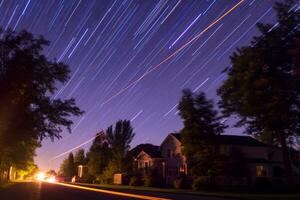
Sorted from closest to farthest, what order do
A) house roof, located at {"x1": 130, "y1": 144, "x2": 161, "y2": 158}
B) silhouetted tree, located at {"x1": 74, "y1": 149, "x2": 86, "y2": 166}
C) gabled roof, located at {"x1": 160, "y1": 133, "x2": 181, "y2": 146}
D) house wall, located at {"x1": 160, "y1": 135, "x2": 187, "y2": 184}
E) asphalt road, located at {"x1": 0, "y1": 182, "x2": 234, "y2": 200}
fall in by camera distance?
asphalt road, located at {"x1": 0, "y1": 182, "x2": 234, "y2": 200} < house wall, located at {"x1": 160, "y1": 135, "x2": 187, "y2": 184} < gabled roof, located at {"x1": 160, "y1": 133, "x2": 181, "y2": 146} < house roof, located at {"x1": 130, "y1": 144, "x2": 161, "y2": 158} < silhouetted tree, located at {"x1": 74, "y1": 149, "x2": 86, "y2": 166}

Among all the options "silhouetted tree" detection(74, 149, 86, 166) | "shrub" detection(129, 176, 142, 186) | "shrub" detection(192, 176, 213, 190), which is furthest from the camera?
"silhouetted tree" detection(74, 149, 86, 166)

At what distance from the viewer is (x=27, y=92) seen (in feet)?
99.2

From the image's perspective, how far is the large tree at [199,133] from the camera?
48125mm

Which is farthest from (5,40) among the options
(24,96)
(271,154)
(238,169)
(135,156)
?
(135,156)

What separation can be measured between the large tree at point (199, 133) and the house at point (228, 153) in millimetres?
3211

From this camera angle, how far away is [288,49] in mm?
40844

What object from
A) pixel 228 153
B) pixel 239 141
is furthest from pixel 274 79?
pixel 239 141

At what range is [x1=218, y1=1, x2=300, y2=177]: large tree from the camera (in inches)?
1598

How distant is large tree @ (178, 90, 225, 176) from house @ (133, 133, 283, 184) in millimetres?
3211

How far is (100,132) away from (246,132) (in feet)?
183

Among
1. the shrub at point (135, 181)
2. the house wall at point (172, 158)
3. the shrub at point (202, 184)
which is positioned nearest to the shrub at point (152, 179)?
the shrub at point (135, 181)

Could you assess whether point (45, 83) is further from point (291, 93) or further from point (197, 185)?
point (291, 93)

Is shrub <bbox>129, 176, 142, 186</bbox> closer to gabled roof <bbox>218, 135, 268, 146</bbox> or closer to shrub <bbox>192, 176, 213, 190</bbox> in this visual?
gabled roof <bbox>218, 135, 268, 146</bbox>

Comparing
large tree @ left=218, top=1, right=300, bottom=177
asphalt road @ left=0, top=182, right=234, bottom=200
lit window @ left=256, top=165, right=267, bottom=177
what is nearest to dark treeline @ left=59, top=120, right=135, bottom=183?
lit window @ left=256, top=165, right=267, bottom=177
